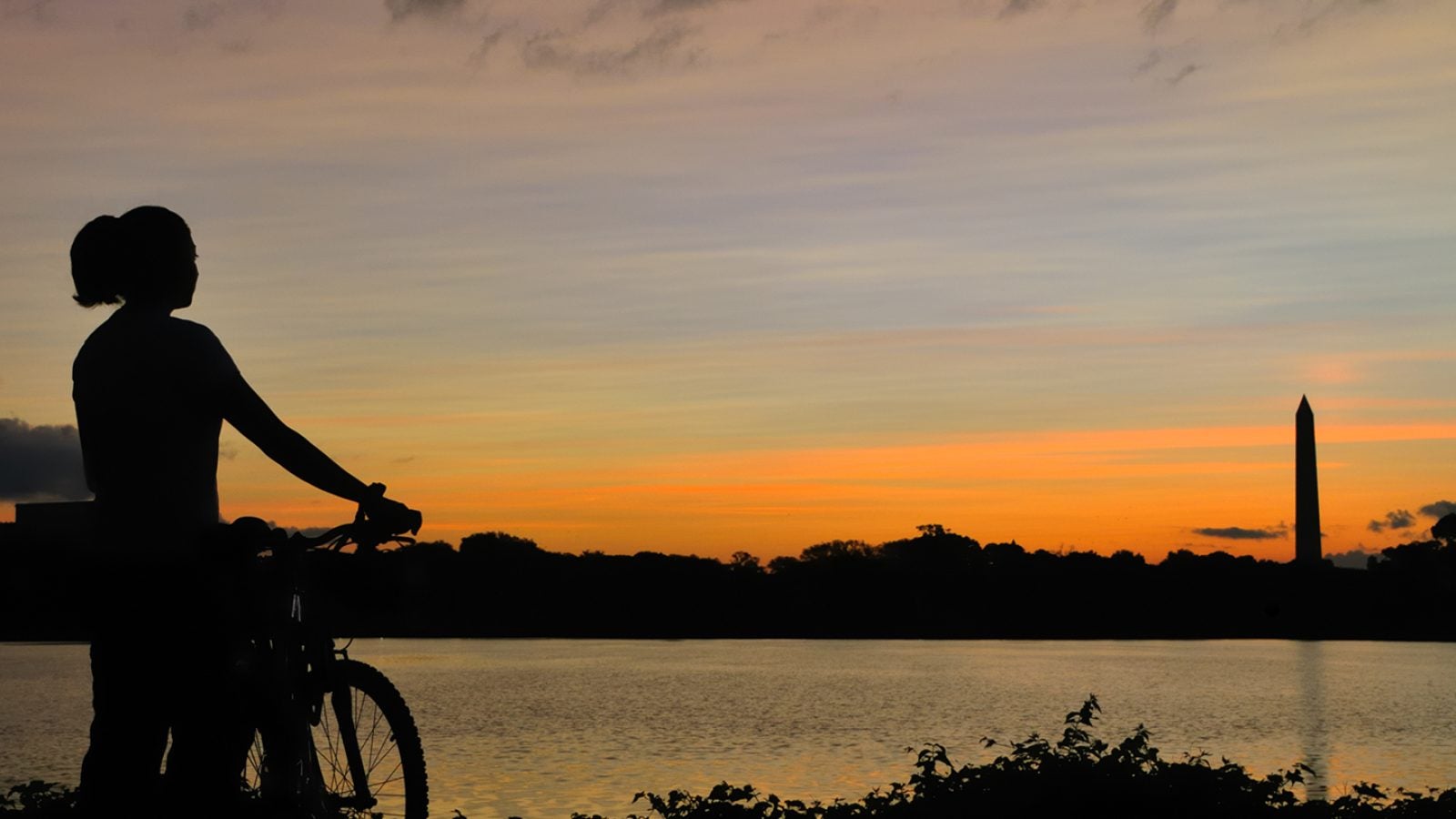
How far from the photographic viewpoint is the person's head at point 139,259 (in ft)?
17.7

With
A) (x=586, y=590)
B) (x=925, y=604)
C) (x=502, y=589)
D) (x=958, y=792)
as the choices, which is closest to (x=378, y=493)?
(x=958, y=792)

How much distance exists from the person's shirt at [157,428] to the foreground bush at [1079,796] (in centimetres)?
581

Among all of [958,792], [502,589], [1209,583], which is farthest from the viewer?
[1209,583]

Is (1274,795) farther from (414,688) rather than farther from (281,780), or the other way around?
(414,688)

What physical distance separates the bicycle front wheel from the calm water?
26.1 metres

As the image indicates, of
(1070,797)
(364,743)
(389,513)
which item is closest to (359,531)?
(389,513)

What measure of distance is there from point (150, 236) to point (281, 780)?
183 cm

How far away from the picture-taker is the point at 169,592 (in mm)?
5262

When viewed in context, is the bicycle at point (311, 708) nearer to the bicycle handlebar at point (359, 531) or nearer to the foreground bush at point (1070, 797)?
the bicycle handlebar at point (359, 531)

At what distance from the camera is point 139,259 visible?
5383 mm

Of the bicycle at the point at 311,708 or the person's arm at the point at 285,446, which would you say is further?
the bicycle at the point at 311,708

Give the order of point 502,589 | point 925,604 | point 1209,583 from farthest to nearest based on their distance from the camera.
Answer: point 925,604 → point 1209,583 → point 502,589

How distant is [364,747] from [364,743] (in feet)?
0.05

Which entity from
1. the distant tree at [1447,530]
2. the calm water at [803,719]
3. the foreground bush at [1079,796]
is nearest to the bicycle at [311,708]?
the foreground bush at [1079,796]
